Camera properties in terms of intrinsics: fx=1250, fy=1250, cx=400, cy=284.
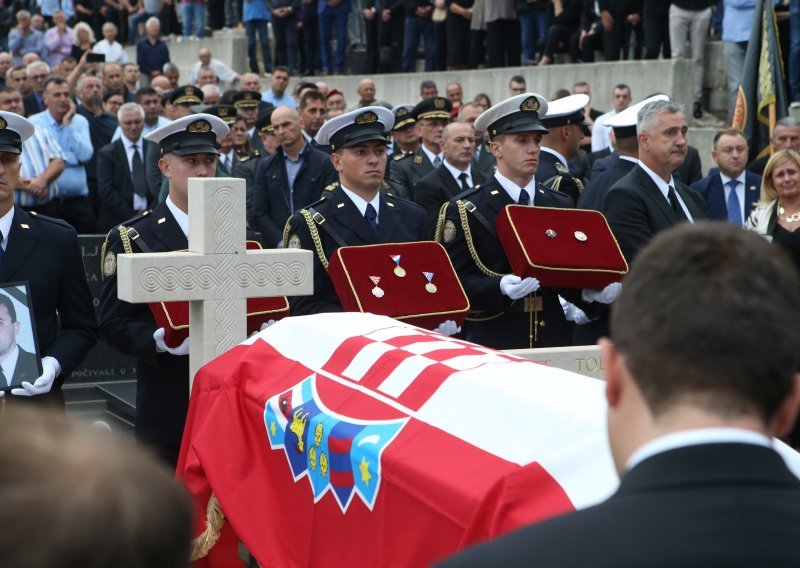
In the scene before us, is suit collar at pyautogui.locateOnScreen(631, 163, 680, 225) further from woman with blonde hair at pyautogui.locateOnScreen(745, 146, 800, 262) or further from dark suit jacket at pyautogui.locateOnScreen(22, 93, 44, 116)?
dark suit jacket at pyautogui.locateOnScreen(22, 93, 44, 116)

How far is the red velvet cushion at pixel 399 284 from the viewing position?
13.5 feet

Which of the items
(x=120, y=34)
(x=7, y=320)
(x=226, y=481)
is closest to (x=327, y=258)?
(x=7, y=320)

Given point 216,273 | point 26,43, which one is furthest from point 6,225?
point 26,43

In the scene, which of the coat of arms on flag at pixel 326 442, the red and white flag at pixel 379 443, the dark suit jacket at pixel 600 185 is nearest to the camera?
the red and white flag at pixel 379 443

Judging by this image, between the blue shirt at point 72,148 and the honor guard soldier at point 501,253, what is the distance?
576 centimetres

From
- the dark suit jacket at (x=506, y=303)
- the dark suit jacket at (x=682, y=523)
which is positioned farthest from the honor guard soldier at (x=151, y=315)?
the dark suit jacket at (x=682, y=523)

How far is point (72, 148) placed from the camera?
35.6ft

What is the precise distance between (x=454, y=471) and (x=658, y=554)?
3.70 feet

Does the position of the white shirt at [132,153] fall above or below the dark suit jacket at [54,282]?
below

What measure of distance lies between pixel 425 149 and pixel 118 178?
257 centimetres

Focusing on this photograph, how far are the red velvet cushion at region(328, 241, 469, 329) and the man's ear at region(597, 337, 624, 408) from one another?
2.68 m

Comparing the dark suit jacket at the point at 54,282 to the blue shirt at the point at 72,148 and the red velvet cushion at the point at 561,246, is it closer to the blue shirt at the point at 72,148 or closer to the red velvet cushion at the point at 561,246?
the red velvet cushion at the point at 561,246

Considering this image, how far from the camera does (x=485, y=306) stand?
512 centimetres

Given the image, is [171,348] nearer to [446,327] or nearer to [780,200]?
[446,327]
